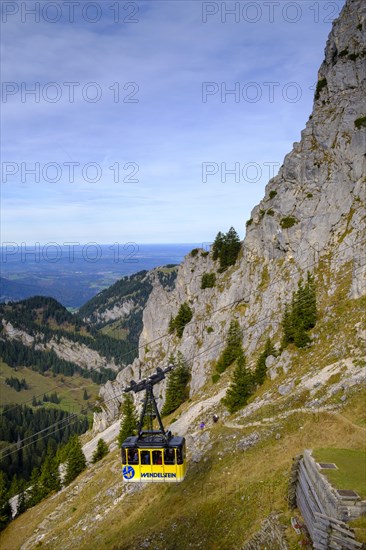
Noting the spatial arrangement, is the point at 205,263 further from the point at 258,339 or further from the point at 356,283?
the point at 356,283

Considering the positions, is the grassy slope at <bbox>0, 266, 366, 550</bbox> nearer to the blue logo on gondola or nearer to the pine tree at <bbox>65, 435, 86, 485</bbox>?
the blue logo on gondola

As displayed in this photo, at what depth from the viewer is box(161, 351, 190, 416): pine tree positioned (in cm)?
7281

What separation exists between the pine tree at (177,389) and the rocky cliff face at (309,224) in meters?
2.79

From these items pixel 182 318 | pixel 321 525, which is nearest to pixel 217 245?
pixel 182 318

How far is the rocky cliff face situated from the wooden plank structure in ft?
117

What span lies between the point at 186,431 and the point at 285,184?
50.2 metres

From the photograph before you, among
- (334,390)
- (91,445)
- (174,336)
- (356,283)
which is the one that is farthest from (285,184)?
(91,445)

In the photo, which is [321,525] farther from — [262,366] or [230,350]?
[230,350]

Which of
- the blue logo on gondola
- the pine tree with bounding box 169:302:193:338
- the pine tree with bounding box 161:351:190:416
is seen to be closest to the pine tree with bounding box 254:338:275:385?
the pine tree with bounding box 161:351:190:416

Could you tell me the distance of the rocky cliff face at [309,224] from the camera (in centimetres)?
6606

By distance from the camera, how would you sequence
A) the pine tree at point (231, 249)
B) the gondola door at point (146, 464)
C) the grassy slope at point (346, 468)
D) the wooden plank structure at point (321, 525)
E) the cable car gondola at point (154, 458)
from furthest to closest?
the pine tree at point (231, 249) → the gondola door at point (146, 464) → the cable car gondola at point (154, 458) → the grassy slope at point (346, 468) → the wooden plank structure at point (321, 525)

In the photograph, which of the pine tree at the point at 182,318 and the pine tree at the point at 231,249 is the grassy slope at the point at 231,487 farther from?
the pine tree at the point at 182,318

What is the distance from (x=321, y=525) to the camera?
21.3 metres

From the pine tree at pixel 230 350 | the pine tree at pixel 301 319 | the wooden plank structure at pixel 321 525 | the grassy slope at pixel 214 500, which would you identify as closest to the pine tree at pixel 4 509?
the grassy slope at pixel 214 500
